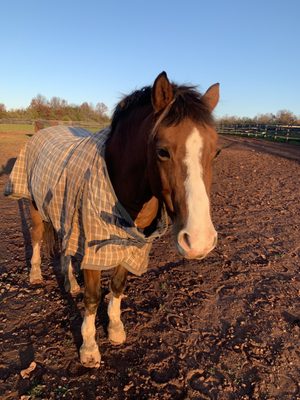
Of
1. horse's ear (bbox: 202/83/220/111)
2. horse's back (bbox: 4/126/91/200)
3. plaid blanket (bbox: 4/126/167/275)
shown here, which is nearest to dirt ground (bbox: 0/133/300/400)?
plaid blanket (bbox: 4/126/167/275)

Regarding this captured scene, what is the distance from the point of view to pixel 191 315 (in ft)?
11.1

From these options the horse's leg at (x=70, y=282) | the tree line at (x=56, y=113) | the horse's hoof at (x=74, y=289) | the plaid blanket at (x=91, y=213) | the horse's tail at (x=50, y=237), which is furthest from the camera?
the tree line at (x=56, y=113)

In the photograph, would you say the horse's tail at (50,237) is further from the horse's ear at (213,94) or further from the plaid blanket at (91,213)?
the horse's ear at (213,94)

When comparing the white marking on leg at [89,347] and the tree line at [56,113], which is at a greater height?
the tree line at [56,113]

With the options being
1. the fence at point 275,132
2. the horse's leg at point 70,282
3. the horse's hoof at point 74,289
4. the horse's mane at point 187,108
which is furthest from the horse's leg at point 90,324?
the fence at point 275,132

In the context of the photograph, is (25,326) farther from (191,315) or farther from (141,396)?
(191,315)

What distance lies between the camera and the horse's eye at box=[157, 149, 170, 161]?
185cm

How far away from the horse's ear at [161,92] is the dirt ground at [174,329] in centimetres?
212

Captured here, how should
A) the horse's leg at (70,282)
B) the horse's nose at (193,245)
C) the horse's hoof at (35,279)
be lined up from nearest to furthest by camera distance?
the horse's nose at (193,245), the horse's leg at (70,282), the horse's hoof at (35,279)

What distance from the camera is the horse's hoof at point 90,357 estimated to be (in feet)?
8.80

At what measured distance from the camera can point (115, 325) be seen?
118 inches

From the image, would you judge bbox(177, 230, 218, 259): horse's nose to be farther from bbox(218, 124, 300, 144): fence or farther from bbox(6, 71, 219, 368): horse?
bbox(218, 124, 300, 144): fence

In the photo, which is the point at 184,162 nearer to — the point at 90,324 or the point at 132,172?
the point at 132,172

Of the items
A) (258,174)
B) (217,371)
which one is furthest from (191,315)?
(258,174)
